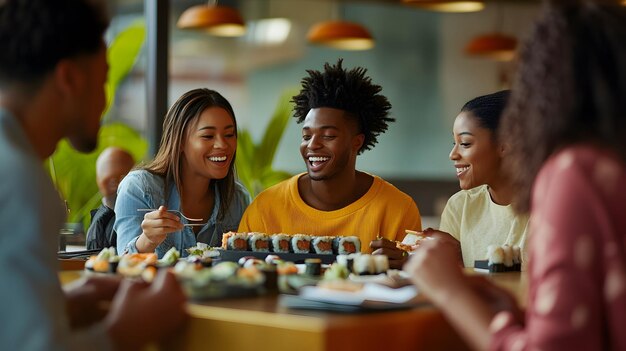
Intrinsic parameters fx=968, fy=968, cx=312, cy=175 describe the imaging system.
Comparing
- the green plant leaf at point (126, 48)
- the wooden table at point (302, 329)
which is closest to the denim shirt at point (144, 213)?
the wooden table at point (302, 329)

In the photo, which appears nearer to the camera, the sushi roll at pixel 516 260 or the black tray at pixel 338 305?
the black tray at pixel 338 305

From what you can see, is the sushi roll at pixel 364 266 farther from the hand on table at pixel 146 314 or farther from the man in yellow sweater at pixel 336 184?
the man in yellow sweater at pixel 336 184

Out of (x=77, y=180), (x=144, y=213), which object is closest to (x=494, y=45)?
(x=77, y=180)

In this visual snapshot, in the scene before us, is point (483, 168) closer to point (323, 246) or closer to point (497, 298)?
point (323, 246)

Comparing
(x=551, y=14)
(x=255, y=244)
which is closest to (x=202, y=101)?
(x=255, y=244)

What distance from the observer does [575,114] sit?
1.68 m

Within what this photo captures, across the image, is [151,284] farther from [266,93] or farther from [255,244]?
[266,93]

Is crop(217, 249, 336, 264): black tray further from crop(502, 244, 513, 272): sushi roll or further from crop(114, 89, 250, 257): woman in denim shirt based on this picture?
crop(114, 89, 250, 257): woman in denim shirt

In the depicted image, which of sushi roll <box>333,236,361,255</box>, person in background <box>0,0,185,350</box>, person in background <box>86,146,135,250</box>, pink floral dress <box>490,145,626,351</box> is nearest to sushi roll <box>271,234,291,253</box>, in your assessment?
sushi roll <box>333,236,361,255</box>

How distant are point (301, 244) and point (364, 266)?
79 centimetres

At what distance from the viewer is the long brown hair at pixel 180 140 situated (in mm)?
4180

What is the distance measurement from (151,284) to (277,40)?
8188 mm

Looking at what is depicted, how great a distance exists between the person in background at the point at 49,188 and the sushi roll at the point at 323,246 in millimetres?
1206

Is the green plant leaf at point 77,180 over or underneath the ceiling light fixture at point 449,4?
underneath
